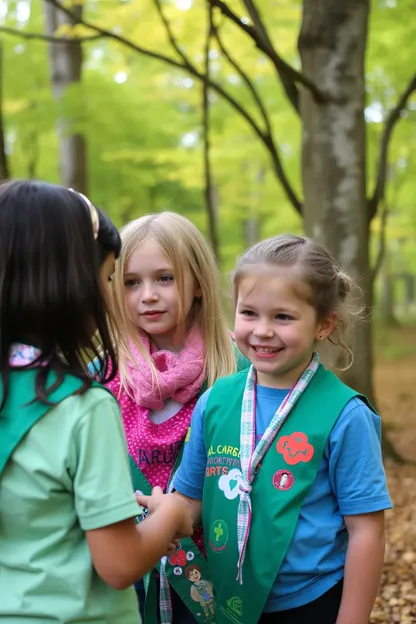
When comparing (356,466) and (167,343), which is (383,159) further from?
(356,466)

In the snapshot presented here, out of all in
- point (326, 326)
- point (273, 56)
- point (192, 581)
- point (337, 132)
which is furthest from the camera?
point (337, 132)

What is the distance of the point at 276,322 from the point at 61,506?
75 centimetres

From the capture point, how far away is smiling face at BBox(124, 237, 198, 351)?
2.38 m

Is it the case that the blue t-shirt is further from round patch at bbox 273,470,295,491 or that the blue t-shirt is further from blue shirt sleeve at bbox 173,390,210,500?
blue shirt sleeve at bbox 173,390,210,500

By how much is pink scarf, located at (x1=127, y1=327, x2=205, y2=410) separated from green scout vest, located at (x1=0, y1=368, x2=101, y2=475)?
0.85 metres

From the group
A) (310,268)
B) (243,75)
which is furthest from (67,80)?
(310,268)

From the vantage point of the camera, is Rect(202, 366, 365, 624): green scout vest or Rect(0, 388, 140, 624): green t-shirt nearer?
Rect(0, 388, 140, 624): green t-shirt

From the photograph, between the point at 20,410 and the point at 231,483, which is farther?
the point at 231,483

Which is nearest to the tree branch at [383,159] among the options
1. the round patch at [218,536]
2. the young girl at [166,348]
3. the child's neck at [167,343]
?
the young girl at [166,348]

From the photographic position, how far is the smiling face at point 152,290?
2.38 m

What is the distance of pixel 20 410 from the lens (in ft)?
4.62

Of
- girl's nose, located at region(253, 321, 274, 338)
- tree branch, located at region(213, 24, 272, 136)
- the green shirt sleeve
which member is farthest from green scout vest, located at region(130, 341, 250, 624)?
tree branch, located at region(213, 24, 272, 136)

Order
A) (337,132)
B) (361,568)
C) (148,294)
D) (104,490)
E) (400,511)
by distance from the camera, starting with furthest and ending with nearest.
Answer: (400,511), (337,132), (148,294), (361,568), (104,490)

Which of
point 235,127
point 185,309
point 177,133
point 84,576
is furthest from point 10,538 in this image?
point 177,133
